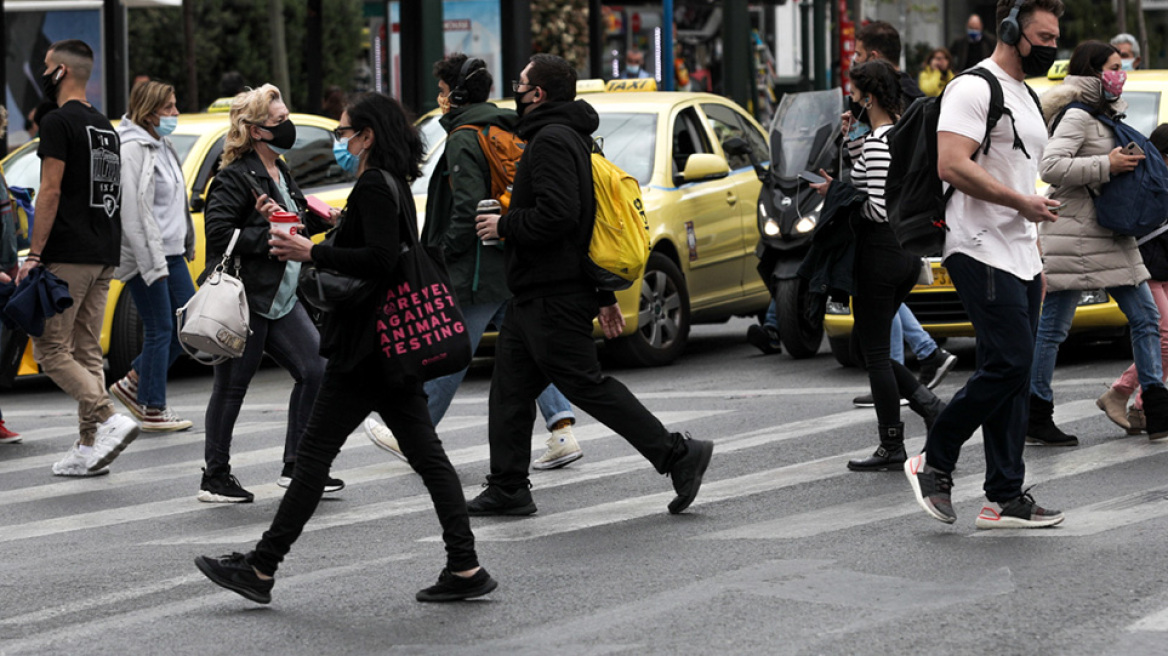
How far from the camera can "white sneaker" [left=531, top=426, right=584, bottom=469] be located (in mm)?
8930

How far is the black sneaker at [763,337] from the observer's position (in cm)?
1325

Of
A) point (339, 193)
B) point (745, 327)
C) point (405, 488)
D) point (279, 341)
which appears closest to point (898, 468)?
point (405, 488)

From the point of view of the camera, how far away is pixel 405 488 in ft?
28.0

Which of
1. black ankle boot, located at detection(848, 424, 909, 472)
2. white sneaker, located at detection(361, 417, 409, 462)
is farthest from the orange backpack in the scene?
black ankle boot, located at detection(848, 424, 909, 472)

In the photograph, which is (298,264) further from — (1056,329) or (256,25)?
(256,25)

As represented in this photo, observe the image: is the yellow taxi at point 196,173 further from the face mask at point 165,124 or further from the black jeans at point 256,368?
the black jeans at point 256,368

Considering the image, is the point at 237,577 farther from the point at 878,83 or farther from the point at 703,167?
the point at 703,167

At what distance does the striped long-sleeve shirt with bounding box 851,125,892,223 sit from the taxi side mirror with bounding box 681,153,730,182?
369 cm

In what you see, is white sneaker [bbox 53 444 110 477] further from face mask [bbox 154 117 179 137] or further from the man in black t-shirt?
face mask [bbox 154 117 179 137]

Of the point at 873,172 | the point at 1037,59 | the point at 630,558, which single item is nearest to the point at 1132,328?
the point at 873,172

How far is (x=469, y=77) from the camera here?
8.54m

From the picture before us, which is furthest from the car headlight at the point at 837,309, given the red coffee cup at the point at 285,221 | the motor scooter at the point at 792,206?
the red coffee cup at the point at 285,221

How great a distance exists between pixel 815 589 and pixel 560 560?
1.03 m

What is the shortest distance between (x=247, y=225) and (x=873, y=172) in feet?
8.86
